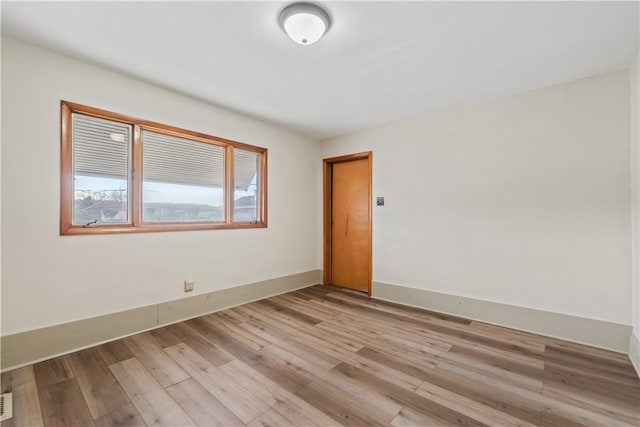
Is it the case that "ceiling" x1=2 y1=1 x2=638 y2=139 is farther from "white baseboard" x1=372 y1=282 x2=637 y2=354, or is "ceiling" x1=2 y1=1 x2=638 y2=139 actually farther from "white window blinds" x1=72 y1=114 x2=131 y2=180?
"white baseboard" x1=372 y1=282 x2=637 y2=354

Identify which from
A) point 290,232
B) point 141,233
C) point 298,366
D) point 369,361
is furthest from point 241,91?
point 369,361

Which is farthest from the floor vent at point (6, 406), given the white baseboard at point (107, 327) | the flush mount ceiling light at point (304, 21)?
the flush mount ceiling light at point (304, 21)

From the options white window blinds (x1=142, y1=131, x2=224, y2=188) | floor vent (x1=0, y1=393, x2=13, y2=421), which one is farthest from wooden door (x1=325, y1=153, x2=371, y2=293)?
floor vent (x1=0, y1=393, x2=13, y2=421)

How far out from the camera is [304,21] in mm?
1811

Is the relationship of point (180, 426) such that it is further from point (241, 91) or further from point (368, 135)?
point (368, 135)

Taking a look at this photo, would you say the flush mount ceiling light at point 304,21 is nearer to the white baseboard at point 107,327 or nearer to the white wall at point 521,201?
the white wall at point 521,201

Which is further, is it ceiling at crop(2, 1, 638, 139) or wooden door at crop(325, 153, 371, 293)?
wooden door at crop(325, 153, 371, 293)

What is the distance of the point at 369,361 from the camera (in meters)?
2.29

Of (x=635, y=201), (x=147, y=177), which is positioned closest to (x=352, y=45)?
(x=147, y=177)

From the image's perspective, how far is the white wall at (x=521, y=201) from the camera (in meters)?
2.53

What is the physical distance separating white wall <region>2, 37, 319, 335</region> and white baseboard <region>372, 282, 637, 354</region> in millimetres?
2416

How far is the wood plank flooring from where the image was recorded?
1659mm

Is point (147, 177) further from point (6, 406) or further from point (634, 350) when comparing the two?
point (634, 350)

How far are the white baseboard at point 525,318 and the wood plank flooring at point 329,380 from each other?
107 mm
